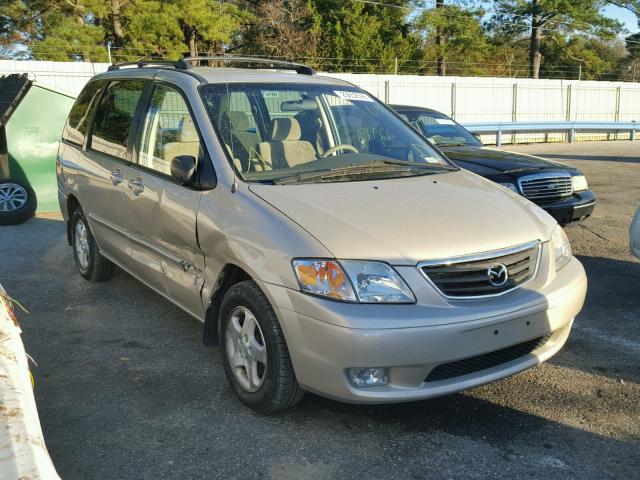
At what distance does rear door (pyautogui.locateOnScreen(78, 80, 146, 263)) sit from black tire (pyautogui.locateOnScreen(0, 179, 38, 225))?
3.40 m

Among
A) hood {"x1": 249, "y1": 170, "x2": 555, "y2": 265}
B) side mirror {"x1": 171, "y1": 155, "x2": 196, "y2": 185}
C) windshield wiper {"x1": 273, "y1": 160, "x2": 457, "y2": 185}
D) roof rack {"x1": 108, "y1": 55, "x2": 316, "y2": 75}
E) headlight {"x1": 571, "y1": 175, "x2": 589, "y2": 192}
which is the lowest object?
headlight {"x1": 571, "y1": 175, "x2": 589, "y2": 192}

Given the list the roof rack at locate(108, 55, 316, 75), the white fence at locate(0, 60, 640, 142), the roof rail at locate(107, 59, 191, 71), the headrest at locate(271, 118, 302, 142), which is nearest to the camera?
the headrest at locate(271, 118, 302, 142)

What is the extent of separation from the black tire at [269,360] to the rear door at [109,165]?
173 centimetres

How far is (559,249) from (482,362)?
918mm

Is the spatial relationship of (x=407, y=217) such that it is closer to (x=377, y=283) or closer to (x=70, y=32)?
(x=377, y=283)

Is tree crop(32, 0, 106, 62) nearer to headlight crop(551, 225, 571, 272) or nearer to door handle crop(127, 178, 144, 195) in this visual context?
door handle crop(127, 178, 144, 195)

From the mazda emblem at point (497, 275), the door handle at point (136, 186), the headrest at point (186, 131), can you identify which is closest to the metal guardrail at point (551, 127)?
the door handle at point (136, 186)

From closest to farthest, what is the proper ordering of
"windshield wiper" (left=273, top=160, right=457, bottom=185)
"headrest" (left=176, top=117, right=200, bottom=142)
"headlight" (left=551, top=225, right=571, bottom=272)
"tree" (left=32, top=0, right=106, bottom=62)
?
"headlight" (left=551, top=225, right=571, bottom=272)
"windshield wiper" (left=273, top=160, right=457, bottom=185)
"headrest" (left=176, top=117, right=200, bottom=142)
"tree" (left=32, top=0, right=106, bottom=62)

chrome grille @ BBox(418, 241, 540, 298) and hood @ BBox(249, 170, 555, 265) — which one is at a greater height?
hood @ BBox(249, 170, 555, 265)

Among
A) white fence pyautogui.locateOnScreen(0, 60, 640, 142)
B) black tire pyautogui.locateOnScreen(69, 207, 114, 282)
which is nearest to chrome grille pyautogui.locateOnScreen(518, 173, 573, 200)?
black tire pyautogui.locateOnScreen(69, 207, 114, 282)

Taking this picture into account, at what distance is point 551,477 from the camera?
2.83m

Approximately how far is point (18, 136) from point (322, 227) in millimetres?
7190

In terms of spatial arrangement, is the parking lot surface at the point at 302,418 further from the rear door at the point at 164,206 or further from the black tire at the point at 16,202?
the black tire at the point at 16,202

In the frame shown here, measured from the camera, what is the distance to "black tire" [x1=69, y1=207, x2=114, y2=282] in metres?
5.59
